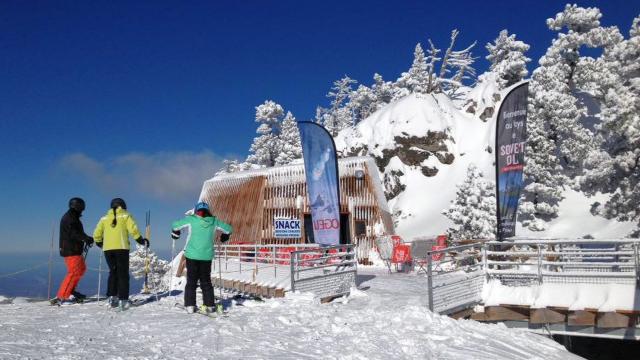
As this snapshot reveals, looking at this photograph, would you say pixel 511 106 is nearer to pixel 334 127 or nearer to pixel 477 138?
pixel 477 138

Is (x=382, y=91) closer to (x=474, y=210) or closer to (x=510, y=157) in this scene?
(x=474, y=210)

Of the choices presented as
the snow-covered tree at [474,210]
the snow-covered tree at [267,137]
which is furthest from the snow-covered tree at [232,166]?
the snow-covered tree at [474,210]

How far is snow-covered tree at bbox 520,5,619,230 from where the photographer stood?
121 ft

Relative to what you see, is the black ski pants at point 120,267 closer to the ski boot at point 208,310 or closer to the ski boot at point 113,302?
the ski boot at point 113,302

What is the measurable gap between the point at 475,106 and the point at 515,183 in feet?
146

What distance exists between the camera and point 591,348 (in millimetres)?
12750

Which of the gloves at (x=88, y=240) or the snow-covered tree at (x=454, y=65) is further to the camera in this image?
the snow-covered tree at (x=454, y=65)

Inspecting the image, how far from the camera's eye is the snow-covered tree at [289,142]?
55.4 meters

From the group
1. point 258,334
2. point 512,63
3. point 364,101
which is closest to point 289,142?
point 364,101

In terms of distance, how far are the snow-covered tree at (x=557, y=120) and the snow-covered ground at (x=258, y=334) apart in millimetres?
29780

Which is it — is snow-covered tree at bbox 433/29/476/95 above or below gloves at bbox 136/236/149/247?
above

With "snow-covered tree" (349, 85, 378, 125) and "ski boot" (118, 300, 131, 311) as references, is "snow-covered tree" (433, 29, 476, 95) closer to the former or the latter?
"snow-covered tree" (349, 85, 378, 125)

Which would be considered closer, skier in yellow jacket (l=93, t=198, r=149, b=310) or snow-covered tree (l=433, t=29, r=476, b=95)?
skier in yellow jacket (l=93, t=198, r=149, b=310)

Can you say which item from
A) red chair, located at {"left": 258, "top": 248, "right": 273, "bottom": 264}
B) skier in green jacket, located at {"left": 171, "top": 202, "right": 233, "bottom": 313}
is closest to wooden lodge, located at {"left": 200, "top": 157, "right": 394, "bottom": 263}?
red chair, located at {"left": 258, "top": 248, "right": 273, "bottom": 264}
